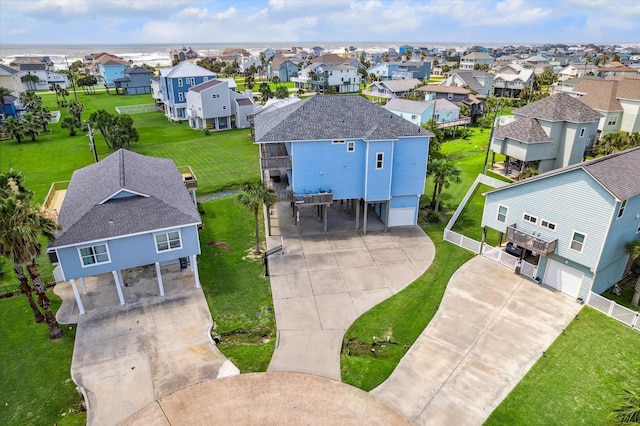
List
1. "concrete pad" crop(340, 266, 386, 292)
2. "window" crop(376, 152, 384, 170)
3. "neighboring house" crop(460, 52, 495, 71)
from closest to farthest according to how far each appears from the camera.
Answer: "concrete pad" crop(340, 266, 386, 292)
"window" crop(376, 152, 384, 170)
"neighboring house" crop(460, 52, 495, 71)

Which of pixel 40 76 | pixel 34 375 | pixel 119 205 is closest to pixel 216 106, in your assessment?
pixel 119 205

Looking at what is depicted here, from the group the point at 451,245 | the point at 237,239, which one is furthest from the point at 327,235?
the point at 451,245

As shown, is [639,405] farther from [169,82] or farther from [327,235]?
[169,82]

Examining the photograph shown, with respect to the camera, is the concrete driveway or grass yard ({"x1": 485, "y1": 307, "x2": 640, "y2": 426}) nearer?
grass yard ({"x1": 485, "y1": 307, "x2": 640, "y2": 426})

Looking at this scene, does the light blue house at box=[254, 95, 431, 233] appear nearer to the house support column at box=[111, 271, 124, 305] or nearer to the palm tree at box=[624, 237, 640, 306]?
the house support column at box=[111, 271, 124, 305]

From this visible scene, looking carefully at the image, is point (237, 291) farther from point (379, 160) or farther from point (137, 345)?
point (379, 160)

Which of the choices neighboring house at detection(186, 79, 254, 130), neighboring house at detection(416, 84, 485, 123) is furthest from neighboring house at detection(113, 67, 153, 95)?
neighboring house at detection(416, 84, 485, 123)
